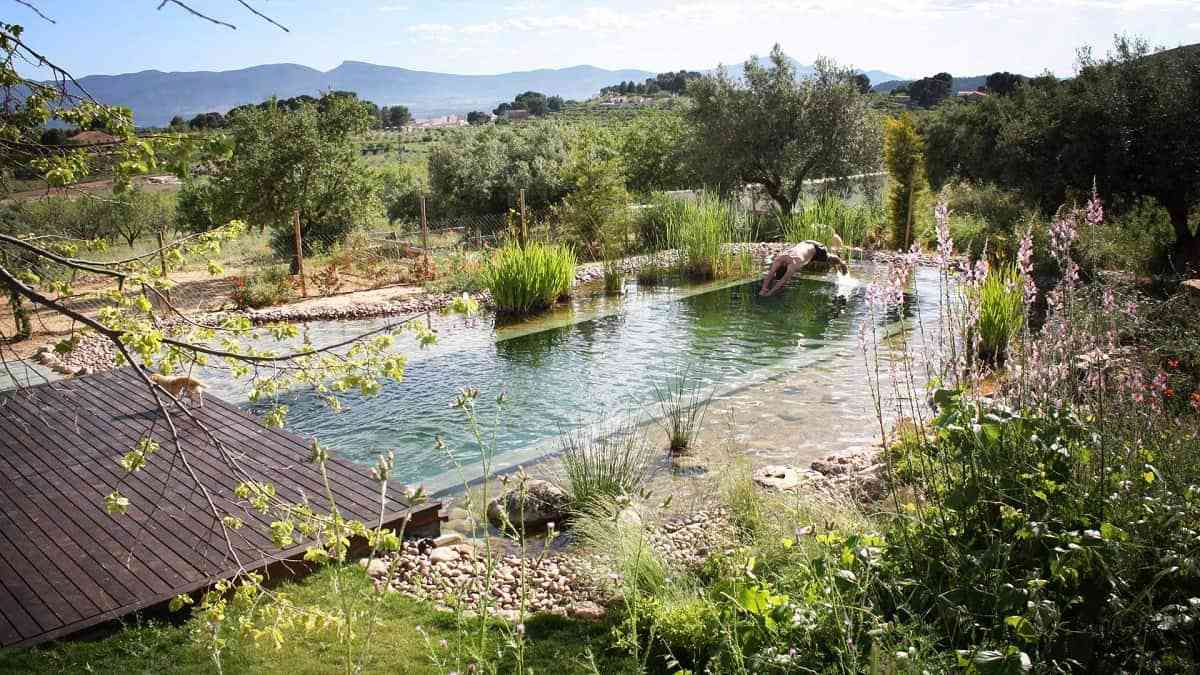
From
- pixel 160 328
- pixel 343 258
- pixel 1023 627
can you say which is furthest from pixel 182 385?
pixel 343 258

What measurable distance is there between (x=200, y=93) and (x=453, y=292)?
21059 cm

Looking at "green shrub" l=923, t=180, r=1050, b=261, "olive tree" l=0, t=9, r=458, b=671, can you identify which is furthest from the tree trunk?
"olive tree" l=0, t=9, r=458, b=671

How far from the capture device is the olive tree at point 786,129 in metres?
17.0

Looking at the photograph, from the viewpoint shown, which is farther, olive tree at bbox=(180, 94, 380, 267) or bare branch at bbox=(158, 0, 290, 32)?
olive tree at bbox=(180, 94, 380, 267)

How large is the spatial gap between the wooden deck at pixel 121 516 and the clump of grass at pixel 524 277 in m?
4.60

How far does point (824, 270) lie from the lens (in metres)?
13.7

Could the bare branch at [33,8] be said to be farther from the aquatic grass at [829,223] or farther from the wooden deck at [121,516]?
the aquatic grass at [829,223]

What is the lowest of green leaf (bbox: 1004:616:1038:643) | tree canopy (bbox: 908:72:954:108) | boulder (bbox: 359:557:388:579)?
boulder (bbox: 359:557:388:579)

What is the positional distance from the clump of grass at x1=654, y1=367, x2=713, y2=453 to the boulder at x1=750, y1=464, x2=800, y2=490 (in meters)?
0.69

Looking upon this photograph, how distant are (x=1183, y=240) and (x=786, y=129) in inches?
319

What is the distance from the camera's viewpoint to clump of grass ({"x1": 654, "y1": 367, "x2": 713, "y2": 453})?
628 centimetres

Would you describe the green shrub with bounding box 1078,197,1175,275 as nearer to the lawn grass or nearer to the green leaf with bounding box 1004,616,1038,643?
the lawn grass

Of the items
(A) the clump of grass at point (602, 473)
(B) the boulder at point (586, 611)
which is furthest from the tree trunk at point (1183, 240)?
(B) the boulder at point (586, 611)

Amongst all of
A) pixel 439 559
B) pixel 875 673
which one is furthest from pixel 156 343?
pixel 439 559
